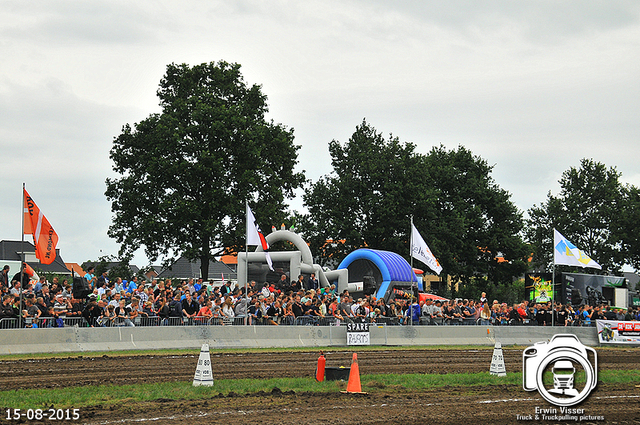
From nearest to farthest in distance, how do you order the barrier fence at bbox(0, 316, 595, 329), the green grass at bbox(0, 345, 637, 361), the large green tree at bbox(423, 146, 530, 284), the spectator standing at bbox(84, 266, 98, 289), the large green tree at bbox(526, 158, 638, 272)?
1. the green grass at bbox(0, 345, 637, 361)
2. the barrier fence at bbox(0, 316, 595, 329)
3. the spectator standing at bbox(84, 266, 98, 289)
4. the large green tree at bbox(423, 146, 530, 284)
5. the large green tree at bbox(526, 158, 638, 272)

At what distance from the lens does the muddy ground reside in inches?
396

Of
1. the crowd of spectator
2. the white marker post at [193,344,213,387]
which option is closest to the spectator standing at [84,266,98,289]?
the crowd of spectator

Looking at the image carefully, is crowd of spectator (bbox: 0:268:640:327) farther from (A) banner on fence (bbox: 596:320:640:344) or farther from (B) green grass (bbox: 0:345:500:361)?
(A) banner on fence (bbox: 596:320:640:344)

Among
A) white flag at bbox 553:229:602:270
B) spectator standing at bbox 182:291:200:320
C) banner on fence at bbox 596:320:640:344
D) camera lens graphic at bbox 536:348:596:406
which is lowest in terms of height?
banner on fence at bbox 596:320:640:344

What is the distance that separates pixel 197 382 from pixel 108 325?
352 inches

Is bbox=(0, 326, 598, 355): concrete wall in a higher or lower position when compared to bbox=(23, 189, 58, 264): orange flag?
lower

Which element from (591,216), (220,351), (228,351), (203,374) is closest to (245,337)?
(228,351)

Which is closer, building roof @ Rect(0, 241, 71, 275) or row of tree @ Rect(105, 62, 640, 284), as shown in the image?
row of tree @ Rect(105, 62, 640, 284)

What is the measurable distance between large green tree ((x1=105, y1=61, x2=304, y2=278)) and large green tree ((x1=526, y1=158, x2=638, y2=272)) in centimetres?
3338

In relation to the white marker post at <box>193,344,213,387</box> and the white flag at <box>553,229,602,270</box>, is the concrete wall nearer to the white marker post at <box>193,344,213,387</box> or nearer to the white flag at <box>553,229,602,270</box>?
the white flag at <box>553,229,602,270</box>

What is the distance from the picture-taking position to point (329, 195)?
5747 cm

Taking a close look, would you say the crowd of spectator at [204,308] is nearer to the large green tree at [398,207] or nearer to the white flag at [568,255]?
the white flag at [568,255]

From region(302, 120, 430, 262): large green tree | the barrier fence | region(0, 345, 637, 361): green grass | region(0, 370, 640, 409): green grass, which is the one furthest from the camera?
region(302, 120, 430, 262): large green tree

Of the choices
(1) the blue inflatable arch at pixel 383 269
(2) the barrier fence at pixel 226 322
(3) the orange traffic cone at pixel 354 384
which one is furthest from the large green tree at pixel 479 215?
(3) the orange traffic cone at pixel 354 384
